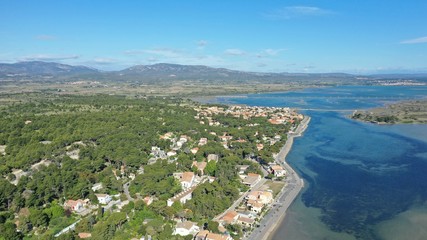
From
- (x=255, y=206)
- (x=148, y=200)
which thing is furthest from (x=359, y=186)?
(x=148, y=200)

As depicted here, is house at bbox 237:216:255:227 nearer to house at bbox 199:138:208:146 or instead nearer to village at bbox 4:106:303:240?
village at bbox 4:106:303:240

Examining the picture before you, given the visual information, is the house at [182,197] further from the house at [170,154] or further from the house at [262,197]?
the house at [170,154]

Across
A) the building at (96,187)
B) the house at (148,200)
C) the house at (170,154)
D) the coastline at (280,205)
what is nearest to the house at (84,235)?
the house at (148,200)

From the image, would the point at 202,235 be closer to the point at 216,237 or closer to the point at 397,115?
the point at 216,237

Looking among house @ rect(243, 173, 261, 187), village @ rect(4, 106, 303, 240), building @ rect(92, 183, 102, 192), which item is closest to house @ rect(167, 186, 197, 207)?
village @ rect(4, 106, 303, 240)

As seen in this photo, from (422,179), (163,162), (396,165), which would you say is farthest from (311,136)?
(163,162)
